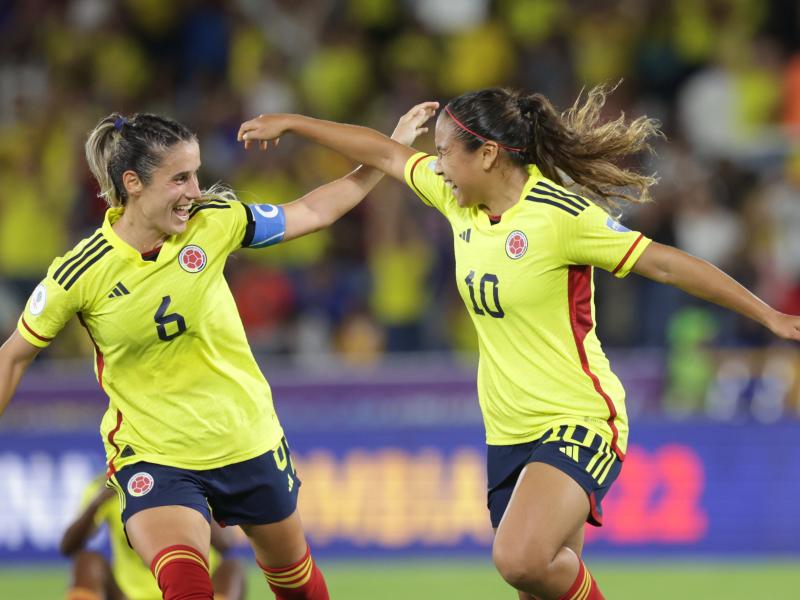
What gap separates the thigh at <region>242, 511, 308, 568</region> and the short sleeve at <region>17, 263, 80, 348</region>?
3.46ft

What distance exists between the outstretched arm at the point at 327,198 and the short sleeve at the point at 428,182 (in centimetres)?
12

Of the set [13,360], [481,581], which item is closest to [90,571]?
[13,360]

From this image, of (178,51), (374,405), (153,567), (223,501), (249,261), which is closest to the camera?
(153,567)

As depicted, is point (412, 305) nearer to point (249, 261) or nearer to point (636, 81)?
point (249, 261)

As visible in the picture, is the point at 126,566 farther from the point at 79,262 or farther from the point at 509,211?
the point at 509,211

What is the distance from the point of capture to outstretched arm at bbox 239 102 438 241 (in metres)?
5.84

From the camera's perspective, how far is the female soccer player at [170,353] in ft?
17.5

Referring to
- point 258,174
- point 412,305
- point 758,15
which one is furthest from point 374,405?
point 758,15

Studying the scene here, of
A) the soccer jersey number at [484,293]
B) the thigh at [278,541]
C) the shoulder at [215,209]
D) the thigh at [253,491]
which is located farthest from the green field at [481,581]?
the shoulder at [215,209]

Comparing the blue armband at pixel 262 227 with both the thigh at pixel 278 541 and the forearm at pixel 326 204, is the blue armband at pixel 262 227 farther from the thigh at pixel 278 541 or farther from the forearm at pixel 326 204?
the thigh at pixel 278 541

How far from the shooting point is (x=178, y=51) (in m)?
14.2

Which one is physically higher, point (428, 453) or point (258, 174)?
point (258, 174)

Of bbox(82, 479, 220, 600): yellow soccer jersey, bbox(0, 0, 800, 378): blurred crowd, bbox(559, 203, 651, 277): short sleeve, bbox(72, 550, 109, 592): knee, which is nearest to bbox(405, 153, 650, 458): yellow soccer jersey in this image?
bbox(559, 203, 651, 277): short sleeve

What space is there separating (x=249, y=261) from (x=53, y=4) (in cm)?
418
